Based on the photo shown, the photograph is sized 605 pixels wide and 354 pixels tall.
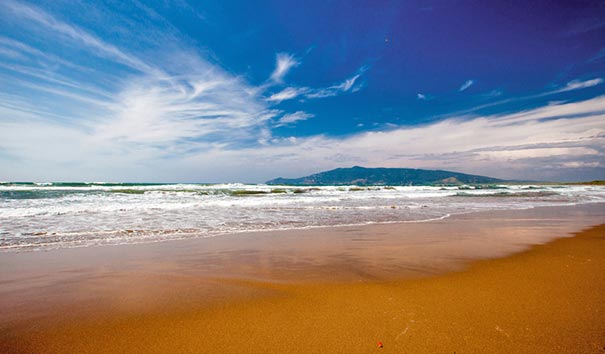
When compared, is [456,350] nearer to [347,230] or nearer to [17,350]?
[17,350]

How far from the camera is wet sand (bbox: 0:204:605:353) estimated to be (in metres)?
2.74

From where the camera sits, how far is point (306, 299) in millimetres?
3797

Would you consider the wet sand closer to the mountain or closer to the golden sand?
the golden sand

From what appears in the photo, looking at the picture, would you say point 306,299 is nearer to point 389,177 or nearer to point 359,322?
point 359,322

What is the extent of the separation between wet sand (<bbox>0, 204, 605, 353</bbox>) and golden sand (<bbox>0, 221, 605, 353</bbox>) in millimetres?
14

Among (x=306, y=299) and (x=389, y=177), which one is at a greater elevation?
(x=389, y=177)

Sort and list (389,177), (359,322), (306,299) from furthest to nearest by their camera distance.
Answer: (389,177) < (306,299) < (359,322)

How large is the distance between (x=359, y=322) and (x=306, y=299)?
0.91 m

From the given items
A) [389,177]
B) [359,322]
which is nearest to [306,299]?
[359,322]

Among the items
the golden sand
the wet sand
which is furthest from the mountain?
the golden sand

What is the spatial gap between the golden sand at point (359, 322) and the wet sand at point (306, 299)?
1cm

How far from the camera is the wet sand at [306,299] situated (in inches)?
108

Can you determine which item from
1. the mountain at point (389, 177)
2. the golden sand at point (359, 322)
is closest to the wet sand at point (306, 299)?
the golden sand at point (359, 322)

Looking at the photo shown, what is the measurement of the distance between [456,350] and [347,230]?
23.2 feet
